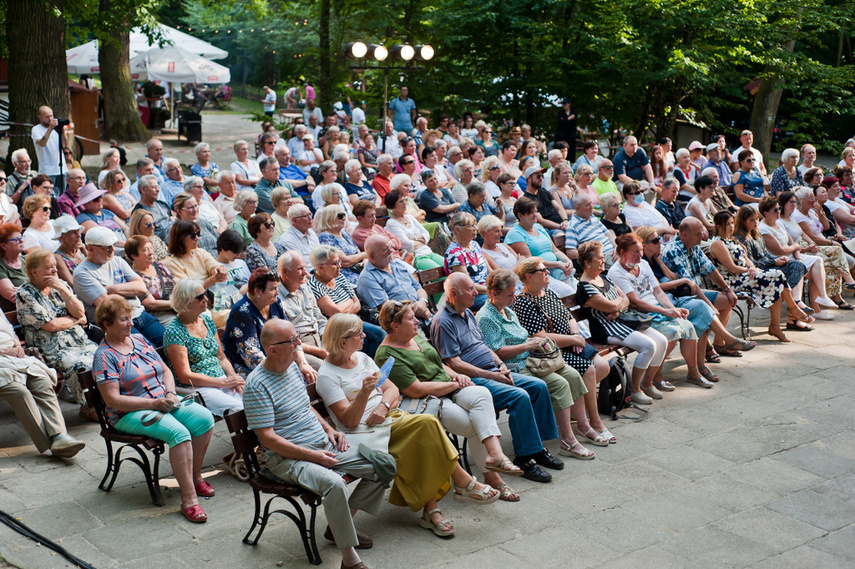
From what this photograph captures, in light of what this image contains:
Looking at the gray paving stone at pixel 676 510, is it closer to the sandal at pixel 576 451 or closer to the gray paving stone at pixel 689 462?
the gray paving stone at pixel 689 462

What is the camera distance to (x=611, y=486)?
18.3 feet

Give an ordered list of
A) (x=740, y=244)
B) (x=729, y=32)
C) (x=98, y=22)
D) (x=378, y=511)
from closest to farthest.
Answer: (x=378, y=511)
(x=740, y=244)
(x=98, y=22)
(x=729, y=32)

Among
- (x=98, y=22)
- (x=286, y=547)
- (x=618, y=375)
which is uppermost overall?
(x=98, y=22)

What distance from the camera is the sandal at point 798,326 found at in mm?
9500

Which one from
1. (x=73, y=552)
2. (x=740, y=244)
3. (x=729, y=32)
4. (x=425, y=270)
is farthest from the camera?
(x=729, y=32)

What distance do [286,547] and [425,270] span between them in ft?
11.9

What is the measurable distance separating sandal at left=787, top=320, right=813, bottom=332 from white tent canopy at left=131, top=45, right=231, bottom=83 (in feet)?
57.3

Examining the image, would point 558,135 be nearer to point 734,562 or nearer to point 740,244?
point 740,244

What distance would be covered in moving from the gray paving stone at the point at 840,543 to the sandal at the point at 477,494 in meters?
1.82

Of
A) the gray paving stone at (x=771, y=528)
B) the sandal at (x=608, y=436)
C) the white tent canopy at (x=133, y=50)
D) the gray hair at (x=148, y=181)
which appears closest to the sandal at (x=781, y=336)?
the sandal at (x=608, y=436)

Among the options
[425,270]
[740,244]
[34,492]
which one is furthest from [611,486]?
[740,244]

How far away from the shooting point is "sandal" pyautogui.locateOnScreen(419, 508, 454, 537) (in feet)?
15.7

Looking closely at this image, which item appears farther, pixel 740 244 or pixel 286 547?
pixel 740 244

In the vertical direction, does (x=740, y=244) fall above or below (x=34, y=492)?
above
